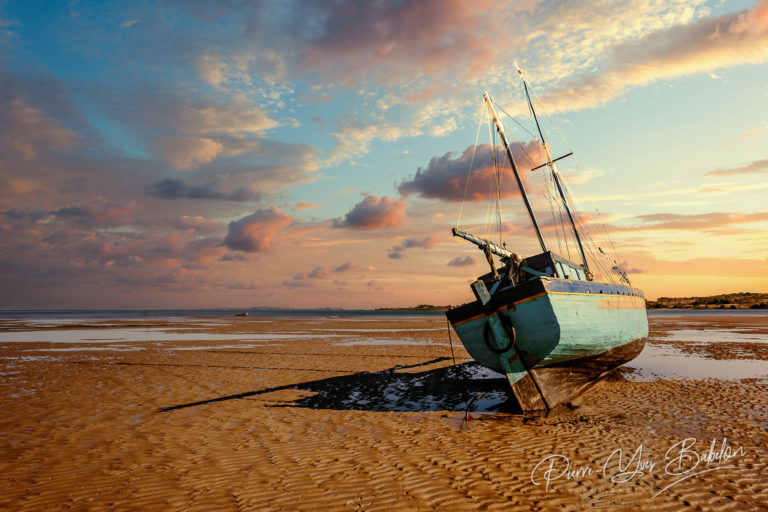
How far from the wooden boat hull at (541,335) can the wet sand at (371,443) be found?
35.2 inches

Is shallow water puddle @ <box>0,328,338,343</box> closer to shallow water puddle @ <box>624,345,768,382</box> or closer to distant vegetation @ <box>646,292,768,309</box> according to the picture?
shallow water puddle @ <box>624,345,768,382</box>

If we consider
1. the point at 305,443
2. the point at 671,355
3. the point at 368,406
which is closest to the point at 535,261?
the point at 368,406

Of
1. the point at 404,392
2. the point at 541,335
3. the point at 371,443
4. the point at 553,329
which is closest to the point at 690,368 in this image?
the point at 553,329

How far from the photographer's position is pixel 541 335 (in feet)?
38.6

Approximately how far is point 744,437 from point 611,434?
2922 millimetres

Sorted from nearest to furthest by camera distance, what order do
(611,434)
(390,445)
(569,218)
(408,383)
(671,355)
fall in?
(390,445)
(611,434)
(408,383)
(671,355)
(569,218)

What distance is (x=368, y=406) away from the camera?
42.6ft

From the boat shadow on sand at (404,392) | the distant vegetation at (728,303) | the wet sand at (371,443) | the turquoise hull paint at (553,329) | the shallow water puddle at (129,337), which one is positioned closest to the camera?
the wet sand at (371,443)

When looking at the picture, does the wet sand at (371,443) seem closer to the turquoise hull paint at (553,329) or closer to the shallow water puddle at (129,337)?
the turquoise hull paint at (553,329)

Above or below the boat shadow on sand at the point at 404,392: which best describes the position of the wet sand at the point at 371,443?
above

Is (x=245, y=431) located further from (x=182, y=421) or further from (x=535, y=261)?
(x=535, y=261)

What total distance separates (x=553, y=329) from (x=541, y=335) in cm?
38

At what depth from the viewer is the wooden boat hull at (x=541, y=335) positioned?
11.8m

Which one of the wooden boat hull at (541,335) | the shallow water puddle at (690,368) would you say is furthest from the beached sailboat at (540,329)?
the shallow water puddle at (690,368)
